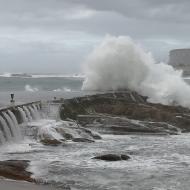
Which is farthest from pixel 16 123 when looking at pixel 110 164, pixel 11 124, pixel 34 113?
pixel 110 164

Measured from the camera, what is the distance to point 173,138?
19.8 meters

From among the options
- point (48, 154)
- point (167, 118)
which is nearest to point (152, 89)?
point (167, 118)

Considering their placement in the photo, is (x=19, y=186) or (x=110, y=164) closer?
(x=19, y=186)

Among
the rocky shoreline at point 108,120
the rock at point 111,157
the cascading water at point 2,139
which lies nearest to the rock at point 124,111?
the rocky shoreline at point 108,120

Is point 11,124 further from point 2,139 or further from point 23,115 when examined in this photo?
point 23,115

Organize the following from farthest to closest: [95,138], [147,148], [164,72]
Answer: [164,72], [95,138], [147,148]

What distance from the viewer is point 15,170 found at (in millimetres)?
12422

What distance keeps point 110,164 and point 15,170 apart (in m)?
2.82

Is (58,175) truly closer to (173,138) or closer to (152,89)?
(173,138)

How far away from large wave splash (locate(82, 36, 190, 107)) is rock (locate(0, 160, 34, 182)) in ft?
67.8

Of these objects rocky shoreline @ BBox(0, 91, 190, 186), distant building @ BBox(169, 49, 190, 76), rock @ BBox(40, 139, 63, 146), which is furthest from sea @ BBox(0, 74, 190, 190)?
distant building @ BBox(169, 49, 190, 76)

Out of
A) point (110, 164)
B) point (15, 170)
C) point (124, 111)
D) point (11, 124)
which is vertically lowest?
point (15, 170)

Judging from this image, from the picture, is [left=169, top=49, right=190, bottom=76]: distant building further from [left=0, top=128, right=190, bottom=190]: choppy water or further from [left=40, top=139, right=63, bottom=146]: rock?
[left=40, top=139, right=63, bottom=146]: rock

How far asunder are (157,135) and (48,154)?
6705 millimetres
